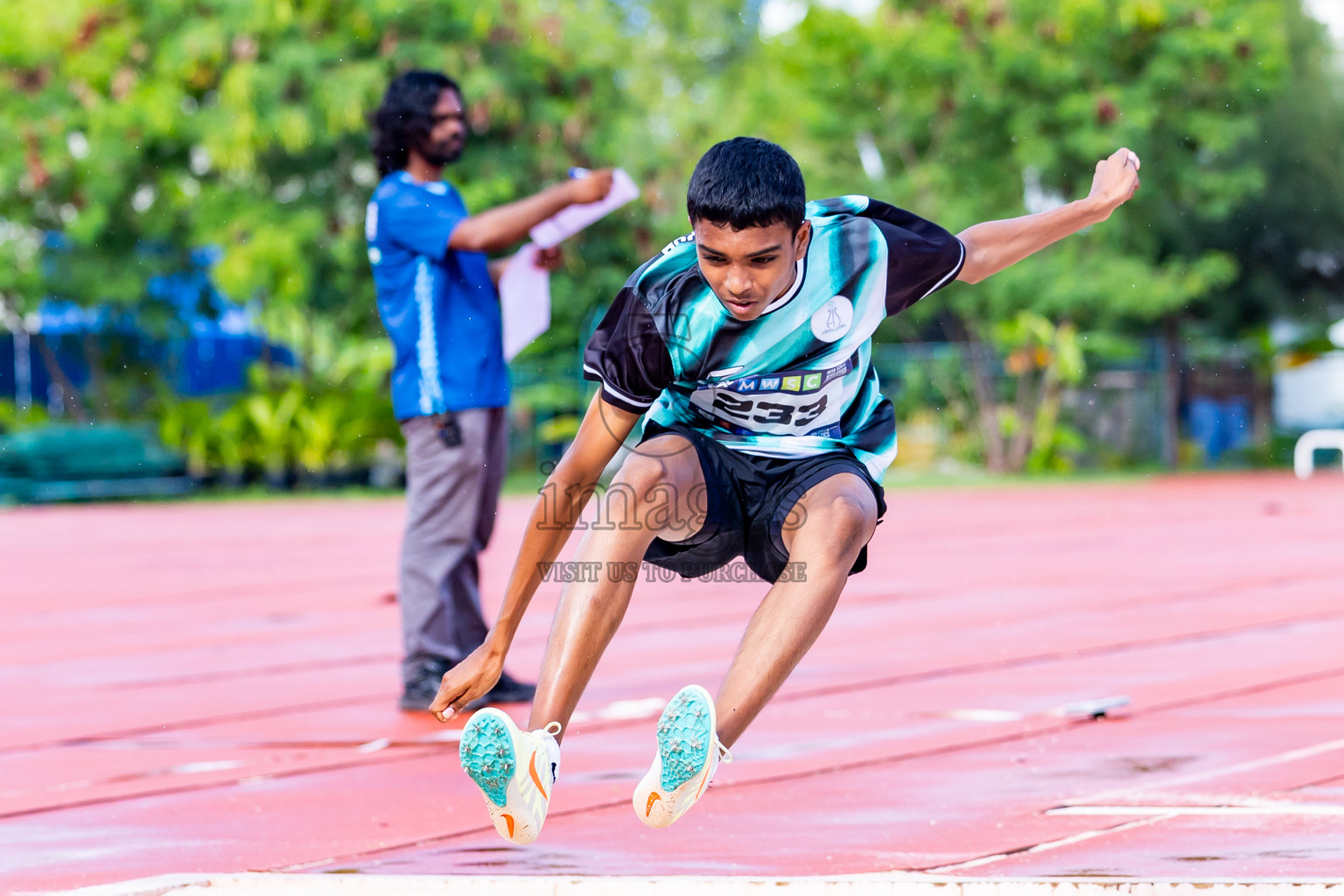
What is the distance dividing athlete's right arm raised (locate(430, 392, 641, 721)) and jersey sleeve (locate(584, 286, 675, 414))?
0.03 m

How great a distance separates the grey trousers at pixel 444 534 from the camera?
5531 mm

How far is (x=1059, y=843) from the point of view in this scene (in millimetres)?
3543

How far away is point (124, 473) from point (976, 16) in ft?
36.8

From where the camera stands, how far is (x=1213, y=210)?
832 inches

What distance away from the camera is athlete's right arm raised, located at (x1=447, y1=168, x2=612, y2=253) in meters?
4.78

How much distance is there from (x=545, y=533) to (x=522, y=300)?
2547mm

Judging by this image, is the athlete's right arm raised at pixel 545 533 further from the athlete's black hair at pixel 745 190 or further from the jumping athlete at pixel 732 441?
the athlete's black hair at pixel 745 190

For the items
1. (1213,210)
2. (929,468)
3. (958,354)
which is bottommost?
(929,468)

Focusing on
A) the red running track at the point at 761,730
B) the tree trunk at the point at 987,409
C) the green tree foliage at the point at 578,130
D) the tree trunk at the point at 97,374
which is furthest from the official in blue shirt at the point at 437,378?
the tree trunk at the point at 987,409

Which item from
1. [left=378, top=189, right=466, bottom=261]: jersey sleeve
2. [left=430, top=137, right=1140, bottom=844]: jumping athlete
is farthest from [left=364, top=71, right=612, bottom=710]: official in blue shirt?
[left=430, top=137, right=1140, bottom=844]: jumping athlete

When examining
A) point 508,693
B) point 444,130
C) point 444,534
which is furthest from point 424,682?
point 444,130

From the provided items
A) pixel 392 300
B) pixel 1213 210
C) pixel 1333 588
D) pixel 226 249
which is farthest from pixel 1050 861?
pixel 1213 210

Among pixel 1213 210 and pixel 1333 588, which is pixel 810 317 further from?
pixel 1213 210

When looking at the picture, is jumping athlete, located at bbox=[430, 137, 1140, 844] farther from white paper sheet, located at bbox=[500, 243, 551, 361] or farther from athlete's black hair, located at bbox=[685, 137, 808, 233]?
white paper sheet, located at bbox=[500, 243, 551, 361]
